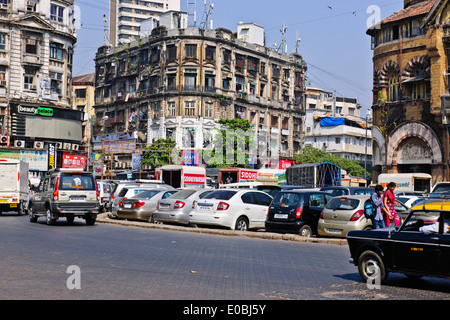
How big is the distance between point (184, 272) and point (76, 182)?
42.6 feet

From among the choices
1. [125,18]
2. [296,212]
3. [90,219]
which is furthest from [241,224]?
[125,18]

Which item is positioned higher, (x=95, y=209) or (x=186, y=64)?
(x=186, y=64)

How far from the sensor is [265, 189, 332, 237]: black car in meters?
19.3

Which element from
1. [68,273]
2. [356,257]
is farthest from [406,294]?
[68,273]

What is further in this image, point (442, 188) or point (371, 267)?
point (442, 188)

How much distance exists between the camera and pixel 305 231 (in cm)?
1934

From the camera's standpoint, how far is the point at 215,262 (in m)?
12.3

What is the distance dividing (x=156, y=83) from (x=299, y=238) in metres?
61.8

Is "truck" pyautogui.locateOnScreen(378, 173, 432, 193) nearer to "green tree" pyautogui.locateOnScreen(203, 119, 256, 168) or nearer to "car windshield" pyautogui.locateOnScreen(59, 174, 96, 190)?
"car windshield" pyautogui.locateOnScreen(59, 174, 96, 190)

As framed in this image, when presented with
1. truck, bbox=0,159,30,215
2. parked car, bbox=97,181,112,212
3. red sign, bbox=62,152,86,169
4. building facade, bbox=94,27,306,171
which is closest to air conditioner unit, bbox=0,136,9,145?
red sign, bbox=62,152,86,169

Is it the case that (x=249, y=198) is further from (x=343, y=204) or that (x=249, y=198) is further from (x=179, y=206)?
(x=343, y=204)

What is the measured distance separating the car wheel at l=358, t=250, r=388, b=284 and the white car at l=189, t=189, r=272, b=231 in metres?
10.8

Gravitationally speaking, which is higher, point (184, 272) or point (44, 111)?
point (44, 111)
